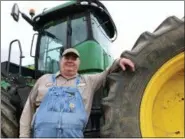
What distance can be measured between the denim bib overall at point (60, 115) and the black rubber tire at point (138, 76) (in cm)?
24

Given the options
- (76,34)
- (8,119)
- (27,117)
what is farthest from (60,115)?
(76,34)

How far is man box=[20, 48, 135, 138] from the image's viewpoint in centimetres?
292

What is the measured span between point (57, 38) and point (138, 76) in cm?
213

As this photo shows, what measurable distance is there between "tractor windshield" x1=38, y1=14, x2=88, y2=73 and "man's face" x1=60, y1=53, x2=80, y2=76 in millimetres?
1291

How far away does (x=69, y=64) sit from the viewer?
3230 millimetres

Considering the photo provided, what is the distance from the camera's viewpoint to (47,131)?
2930 mm

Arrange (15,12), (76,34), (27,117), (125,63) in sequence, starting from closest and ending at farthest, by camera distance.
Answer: (125,63)
(27,117)
(76,34)
(15,12)

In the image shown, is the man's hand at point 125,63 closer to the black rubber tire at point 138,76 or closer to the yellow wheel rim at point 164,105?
the black rubber tire at point 138,76

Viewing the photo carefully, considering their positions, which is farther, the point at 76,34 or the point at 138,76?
the point at 76,34

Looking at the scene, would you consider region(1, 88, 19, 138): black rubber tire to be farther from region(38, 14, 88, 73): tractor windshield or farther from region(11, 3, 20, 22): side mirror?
region(11, 3, 20, 22): side mirror

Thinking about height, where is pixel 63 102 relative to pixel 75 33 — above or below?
below

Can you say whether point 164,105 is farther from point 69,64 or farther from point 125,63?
point 69,64

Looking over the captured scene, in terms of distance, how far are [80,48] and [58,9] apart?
30.5 inches

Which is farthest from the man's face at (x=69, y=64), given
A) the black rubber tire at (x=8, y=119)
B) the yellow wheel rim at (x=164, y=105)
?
the black rubber tire at (x=8, y=119)
